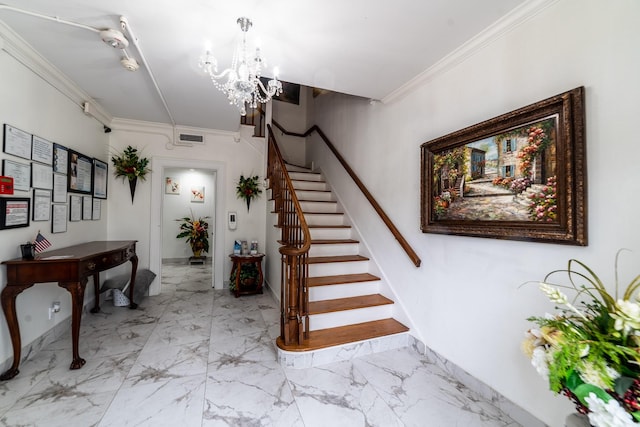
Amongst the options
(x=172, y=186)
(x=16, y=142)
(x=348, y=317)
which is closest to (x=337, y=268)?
(x=348, y=317)

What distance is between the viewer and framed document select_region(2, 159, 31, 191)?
1.99 metres

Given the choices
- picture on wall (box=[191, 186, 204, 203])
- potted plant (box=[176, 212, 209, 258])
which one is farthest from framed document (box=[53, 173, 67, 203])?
picture on wall (box=[191, 186, 204, 203])

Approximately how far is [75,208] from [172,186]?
3897 mm

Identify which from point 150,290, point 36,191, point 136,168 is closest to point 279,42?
point 36,191

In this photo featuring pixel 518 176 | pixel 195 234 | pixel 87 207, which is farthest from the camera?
pixel 195 234

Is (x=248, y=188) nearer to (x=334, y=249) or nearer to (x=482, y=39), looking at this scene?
(x=334, y=249)

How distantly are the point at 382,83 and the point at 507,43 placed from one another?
1.05m

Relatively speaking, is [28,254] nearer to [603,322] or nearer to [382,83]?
[382,83]

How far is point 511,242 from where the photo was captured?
168 centimetres

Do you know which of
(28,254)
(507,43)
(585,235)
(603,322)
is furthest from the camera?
(28,254)

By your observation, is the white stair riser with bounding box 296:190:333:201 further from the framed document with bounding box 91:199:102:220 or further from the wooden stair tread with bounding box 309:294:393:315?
the framed document with bounding box 91:199:102:220

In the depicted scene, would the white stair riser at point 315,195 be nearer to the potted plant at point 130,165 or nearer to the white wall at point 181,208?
the potted plant at point 130,165

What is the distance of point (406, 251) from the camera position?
248 centimetres

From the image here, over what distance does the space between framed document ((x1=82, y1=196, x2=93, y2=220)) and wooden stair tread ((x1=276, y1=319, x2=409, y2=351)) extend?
2.88m
